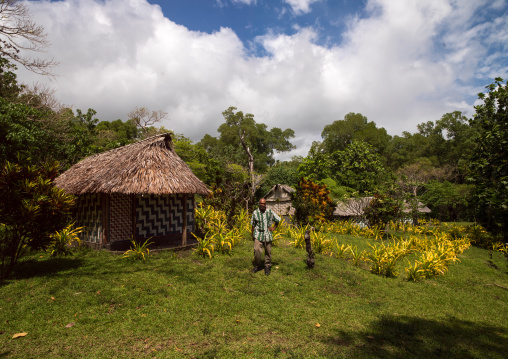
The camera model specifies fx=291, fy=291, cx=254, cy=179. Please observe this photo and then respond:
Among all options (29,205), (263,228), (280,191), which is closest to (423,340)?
(263,228)

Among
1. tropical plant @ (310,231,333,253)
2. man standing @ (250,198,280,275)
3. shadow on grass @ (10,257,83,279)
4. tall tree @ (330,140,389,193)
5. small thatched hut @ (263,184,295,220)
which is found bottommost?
shadow on grass @ (10,257,83,279)

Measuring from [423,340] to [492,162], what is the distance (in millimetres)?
12920

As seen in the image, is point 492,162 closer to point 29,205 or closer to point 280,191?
point 280,191

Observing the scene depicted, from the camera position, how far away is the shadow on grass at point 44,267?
6.36 metres

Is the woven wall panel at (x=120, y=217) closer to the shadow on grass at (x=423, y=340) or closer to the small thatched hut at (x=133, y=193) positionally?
the small thatched hut at (x=133, y=193)

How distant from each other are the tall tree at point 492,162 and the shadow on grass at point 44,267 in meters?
15.8

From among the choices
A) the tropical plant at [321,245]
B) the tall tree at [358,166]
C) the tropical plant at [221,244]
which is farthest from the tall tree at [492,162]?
the tropical plant at [221,244]

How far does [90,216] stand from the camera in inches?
392

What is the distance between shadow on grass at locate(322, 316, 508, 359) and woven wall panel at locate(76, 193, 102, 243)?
8230mm

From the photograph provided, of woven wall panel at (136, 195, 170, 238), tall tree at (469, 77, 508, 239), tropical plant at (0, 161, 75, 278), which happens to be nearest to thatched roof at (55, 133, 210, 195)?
woven wall panel at (136, 195, 170, 238)

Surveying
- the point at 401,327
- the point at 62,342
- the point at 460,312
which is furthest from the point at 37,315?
the point at 460,312

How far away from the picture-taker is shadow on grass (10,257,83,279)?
6.36 metres

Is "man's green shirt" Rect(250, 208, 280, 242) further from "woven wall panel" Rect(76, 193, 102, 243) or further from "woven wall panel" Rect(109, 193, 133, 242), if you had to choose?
"woven wall panel" Rect(76, 193, 102, 243)

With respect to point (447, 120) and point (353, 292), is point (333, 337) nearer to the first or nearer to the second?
point (353, 292)
